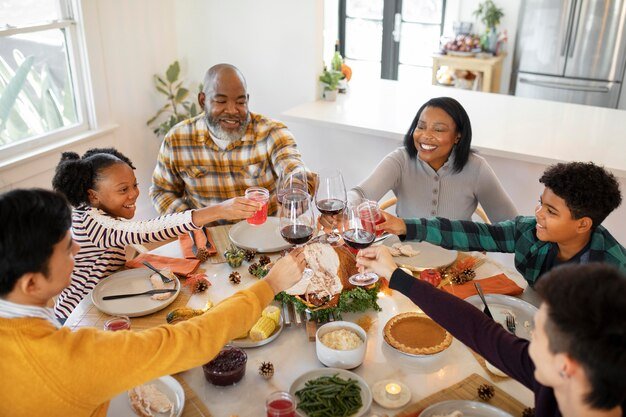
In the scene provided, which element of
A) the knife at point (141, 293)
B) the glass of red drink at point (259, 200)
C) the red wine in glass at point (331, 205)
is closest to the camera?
the knife at point (141, 293)

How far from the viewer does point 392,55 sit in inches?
259

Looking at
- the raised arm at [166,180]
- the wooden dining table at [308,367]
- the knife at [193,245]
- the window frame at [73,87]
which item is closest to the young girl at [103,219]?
the knife at [193,245]

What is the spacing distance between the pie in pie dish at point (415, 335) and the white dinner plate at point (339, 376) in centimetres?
19

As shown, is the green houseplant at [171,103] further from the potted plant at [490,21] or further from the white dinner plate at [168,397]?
the potted plant at [490,21]

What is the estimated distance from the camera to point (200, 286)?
6.47 ft

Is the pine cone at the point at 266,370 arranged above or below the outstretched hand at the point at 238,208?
below

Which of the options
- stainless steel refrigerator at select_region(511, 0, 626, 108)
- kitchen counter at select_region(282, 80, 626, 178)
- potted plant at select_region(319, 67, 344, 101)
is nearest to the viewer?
kitchen counter at select_region(282, 80, 626, 178)

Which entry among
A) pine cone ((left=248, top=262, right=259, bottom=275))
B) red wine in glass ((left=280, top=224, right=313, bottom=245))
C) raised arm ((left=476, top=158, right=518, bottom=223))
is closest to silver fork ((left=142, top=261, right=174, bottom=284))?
pine cone ((left=248, top=262, right=259, bottom=275))

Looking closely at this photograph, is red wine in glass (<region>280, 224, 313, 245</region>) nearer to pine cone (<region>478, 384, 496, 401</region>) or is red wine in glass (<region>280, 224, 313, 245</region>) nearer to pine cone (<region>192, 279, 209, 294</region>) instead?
pine cone (<region>192, 279, 209, 294</region>)

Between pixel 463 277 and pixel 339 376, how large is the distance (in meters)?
0.67

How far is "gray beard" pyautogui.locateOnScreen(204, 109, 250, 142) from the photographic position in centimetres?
289

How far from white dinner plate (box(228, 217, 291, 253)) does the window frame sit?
1.82 metres

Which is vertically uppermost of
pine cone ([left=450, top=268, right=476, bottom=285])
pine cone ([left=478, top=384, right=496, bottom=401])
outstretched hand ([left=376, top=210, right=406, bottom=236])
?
outstretched hand ([left=376, top=210, right=406, bottom=236])

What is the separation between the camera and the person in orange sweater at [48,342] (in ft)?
3.95
